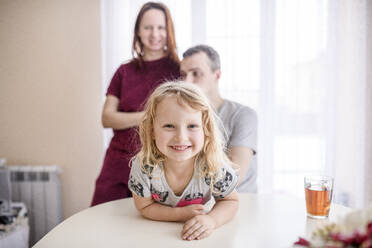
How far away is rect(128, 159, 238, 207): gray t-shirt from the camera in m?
0.87

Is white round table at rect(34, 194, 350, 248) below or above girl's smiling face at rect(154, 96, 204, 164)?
below

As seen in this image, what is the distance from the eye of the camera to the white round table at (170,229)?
71 cm

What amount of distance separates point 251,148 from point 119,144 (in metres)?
0.67

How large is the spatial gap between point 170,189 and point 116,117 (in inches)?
28.4

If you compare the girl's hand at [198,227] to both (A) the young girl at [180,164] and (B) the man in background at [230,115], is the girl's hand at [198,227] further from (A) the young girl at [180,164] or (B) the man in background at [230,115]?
(B) the man in background at [230,115]

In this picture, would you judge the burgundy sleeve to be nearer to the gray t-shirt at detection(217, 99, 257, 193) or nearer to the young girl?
the gray t-shirt at detection(217, 99, 257, 193)

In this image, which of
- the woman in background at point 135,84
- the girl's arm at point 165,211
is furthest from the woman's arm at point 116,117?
the girl's arm at point 165,211

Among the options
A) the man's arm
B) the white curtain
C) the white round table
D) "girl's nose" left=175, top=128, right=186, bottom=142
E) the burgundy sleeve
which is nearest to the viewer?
the white round table

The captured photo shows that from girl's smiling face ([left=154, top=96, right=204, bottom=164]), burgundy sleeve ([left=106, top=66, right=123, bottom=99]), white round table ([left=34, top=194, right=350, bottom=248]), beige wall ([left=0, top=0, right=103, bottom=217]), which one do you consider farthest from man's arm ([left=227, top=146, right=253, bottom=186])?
beige wall ([left=0, top=0, right=103, bottom=217])

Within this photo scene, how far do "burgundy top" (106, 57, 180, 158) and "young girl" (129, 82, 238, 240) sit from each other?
63 cm

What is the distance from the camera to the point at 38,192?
1.99m

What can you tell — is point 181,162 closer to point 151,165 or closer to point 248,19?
point 151,165

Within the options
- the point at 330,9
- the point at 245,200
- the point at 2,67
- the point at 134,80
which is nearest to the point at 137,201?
the point at 245,200

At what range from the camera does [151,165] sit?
0.88 metres
